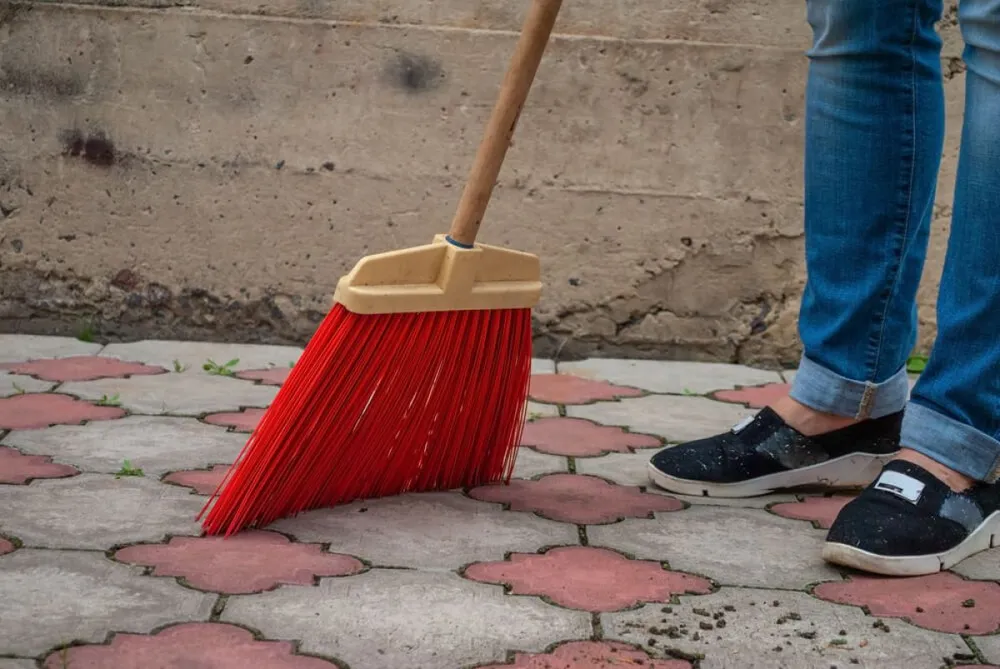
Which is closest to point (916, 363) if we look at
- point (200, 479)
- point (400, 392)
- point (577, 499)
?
point (577, 499)

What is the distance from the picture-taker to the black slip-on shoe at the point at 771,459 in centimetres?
185

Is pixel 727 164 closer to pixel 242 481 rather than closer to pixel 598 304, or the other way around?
pixel 598 304

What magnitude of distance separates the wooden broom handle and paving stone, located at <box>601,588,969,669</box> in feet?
1.88

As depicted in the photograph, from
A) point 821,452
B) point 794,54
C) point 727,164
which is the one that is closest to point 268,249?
point 727,164

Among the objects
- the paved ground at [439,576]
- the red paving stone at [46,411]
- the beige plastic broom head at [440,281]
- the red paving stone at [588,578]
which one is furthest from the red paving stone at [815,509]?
the red paving stone at [46,411]

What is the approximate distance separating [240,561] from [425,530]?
10.1 inches

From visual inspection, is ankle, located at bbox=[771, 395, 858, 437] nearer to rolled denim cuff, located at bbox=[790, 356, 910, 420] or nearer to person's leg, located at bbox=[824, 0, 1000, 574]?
rolled denim cuff, located at bbox=[790, 356, 910, 420]

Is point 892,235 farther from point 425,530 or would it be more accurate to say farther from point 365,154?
point 365,154

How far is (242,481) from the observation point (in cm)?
156

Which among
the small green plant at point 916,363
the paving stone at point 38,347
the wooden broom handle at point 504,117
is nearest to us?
the wooden broom handle at point 504,117

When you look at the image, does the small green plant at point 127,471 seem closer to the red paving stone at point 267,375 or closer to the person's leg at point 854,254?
the red paving stone at point 267,375

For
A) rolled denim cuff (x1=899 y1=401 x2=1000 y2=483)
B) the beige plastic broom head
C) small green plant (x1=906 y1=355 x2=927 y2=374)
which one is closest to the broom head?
the beige plastic broom head

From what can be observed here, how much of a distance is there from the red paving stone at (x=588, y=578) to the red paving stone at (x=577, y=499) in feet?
0.51

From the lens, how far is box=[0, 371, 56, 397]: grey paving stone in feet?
7.51
